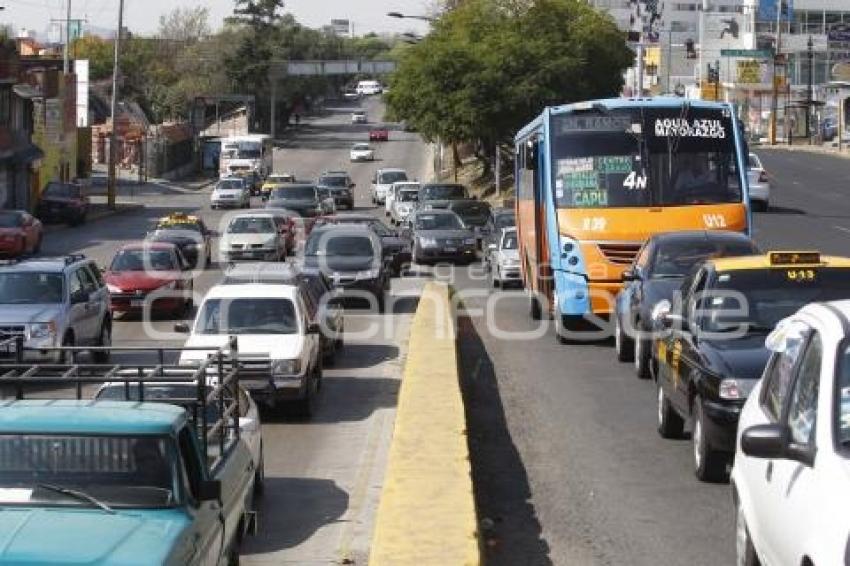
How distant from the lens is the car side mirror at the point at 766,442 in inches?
280

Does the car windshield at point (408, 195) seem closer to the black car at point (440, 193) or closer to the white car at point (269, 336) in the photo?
the black car at point (440, 193)

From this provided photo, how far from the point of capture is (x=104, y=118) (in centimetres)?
11562

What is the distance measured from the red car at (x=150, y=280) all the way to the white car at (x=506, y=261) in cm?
816

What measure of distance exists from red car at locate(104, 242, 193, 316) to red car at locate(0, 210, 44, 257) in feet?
51.8

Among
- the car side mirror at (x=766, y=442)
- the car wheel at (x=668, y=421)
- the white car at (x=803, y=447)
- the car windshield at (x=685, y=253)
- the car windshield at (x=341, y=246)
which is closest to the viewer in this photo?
the white car at (x=803, y=447)

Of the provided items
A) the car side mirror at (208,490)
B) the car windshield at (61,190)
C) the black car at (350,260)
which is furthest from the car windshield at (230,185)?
the car side mirror at (208,490)

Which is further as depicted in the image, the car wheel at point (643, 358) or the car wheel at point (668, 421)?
the car wheel at point (643, 358)

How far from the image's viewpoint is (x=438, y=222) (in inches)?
1829

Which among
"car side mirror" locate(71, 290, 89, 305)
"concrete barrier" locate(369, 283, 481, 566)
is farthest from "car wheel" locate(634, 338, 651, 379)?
"car side mirror" locate(71, 290, 89, 305)

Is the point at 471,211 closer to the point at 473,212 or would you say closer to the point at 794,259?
the point at 473,212

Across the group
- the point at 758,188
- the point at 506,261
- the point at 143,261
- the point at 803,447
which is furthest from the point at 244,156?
the point at 803,447

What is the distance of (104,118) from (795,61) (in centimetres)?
6606

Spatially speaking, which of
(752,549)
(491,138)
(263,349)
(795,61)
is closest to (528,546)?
(752,549)

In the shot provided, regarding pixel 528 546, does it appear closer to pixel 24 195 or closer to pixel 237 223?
pixel 237 223
